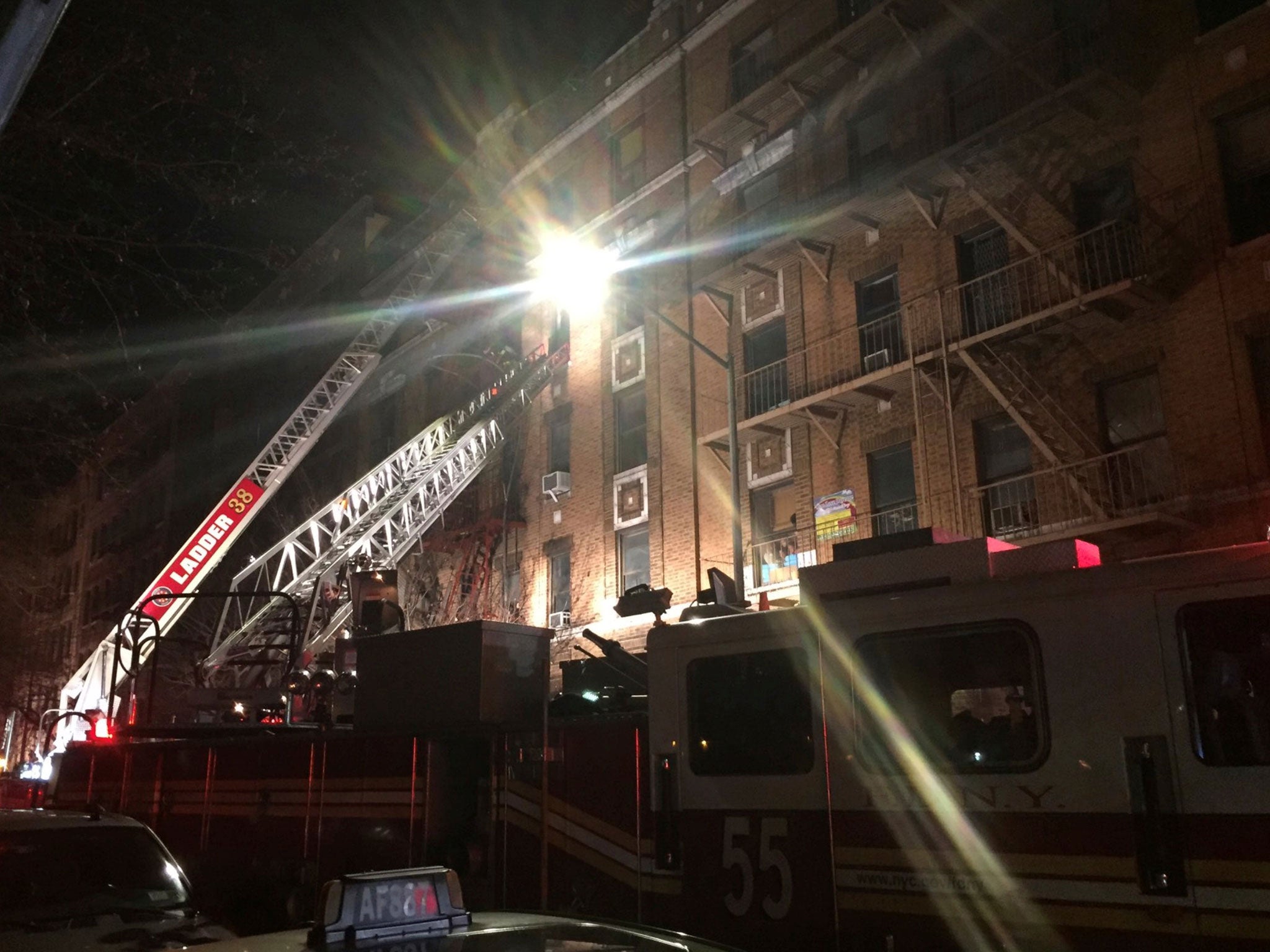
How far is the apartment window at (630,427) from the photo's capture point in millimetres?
24078

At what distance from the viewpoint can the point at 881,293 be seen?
63.7ft

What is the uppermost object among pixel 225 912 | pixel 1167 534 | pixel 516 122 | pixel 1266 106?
pixel 516 122

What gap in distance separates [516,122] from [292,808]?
24627 millimetres

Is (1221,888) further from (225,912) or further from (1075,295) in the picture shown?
(1075,295)

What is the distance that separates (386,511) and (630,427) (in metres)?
6.10

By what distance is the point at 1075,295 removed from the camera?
15148mm

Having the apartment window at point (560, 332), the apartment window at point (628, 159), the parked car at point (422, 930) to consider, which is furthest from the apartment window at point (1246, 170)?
the apartment window at point (560, 332)

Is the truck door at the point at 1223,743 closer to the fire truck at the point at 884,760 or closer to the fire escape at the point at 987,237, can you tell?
the fire truck at the point at 884,760

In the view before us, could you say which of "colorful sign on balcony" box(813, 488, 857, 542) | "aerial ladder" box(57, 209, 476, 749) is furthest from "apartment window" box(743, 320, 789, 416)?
"aerial ladder" box(57, 209, 476, 749)

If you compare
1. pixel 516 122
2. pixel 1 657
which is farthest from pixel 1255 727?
pixel 1 657

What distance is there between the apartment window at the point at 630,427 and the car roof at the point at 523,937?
803 inches

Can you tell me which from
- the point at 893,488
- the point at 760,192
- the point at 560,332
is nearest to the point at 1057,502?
the point at 893,488

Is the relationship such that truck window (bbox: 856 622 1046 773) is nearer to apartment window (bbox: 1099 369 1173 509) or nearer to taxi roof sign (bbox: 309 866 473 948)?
taxi roof sign (bbox: 309 866 473 948)

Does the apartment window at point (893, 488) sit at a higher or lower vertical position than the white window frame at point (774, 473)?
lower
